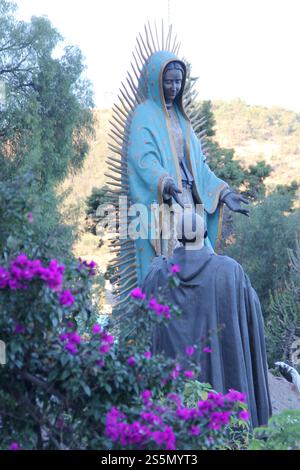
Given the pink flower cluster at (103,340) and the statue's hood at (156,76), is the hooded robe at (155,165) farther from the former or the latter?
the pink flower cluster at (103,340)

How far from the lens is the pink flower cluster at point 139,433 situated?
4.35 m

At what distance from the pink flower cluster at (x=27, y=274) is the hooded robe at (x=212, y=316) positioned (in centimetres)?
280

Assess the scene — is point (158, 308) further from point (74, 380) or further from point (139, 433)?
point (139, 433)

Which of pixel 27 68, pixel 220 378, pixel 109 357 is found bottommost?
pixel 220 378

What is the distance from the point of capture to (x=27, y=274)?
4.47 m

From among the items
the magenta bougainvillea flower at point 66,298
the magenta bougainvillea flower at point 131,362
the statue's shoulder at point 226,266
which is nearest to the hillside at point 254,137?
the statue's shoulder at point 226,266

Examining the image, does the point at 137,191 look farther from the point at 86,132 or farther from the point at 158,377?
the point at 86,132

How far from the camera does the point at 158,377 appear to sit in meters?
4.88

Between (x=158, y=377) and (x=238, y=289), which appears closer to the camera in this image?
(x=158, y=377)

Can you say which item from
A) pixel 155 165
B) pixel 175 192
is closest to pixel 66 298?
pixel 175 192

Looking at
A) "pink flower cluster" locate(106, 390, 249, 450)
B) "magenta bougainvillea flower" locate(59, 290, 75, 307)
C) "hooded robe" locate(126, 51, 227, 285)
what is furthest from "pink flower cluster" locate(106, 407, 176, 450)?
"hooded robe" locate(126, 51, 227, 285)

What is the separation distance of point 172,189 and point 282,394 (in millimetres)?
3453

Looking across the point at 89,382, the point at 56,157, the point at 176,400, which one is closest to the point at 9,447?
the point at 89,382

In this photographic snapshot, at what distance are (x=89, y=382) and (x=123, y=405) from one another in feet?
0.59
